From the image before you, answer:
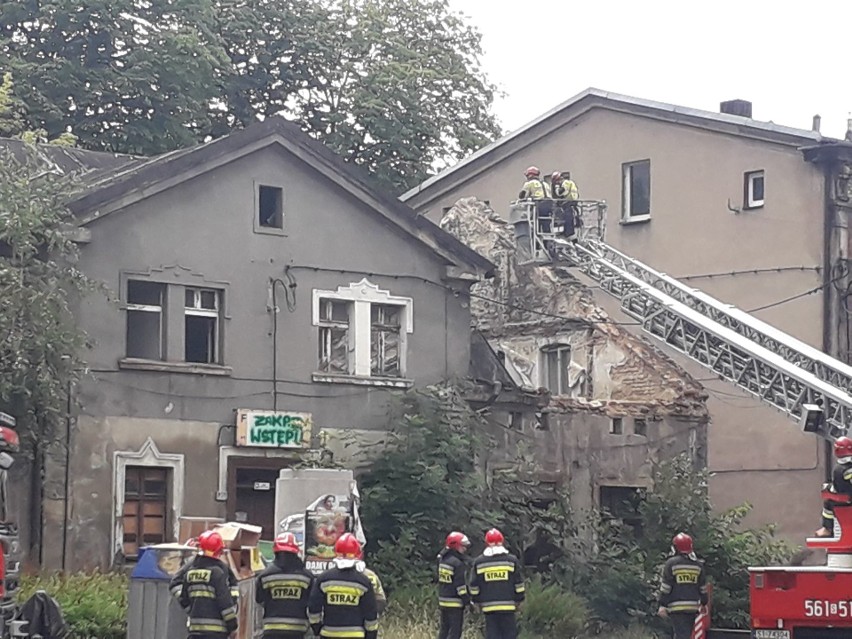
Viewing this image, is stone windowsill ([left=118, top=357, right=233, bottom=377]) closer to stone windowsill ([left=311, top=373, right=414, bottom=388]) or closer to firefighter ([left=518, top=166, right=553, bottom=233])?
stone windowsill ([left=311, top=373, right=414, bottom=388])

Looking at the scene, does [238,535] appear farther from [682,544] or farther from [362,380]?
[362,380]

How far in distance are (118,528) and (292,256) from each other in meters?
5.09

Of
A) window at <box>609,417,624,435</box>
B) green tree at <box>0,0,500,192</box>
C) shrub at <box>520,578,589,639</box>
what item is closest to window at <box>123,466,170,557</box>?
shrub at <box>520,578,589,639</box>

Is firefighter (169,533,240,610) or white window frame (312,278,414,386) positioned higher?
white window frame (312,278,414,386)

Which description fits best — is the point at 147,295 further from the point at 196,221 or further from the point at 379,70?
the point at 379,70

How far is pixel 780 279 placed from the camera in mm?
34031

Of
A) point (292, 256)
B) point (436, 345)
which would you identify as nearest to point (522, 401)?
point (436, 345)

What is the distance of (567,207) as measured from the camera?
94.3 feet

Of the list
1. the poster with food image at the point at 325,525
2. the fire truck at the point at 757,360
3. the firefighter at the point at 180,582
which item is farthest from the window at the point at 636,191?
the firefighter at the point at 180,582

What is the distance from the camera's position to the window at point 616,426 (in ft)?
101

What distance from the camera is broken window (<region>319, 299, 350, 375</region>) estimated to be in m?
28.2

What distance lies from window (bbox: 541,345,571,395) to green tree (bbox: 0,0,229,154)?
11786mm

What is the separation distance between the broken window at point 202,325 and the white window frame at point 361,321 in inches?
65.5

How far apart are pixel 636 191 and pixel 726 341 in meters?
12.6
